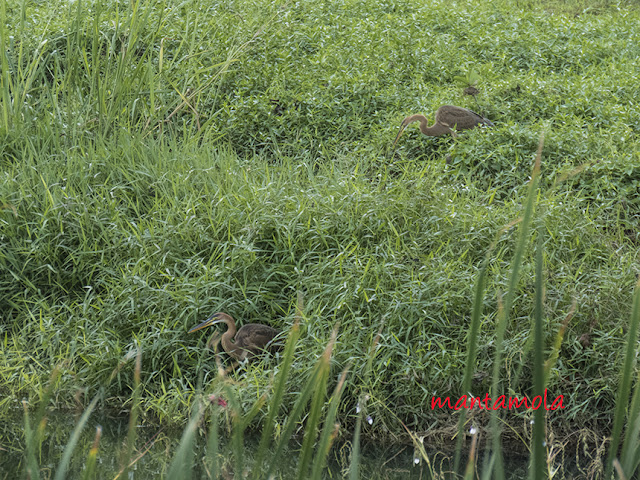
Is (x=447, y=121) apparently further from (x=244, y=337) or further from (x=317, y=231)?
(x=244, y=337)

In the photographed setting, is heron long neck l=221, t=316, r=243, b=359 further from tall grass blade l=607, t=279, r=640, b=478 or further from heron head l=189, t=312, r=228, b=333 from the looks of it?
tall grass blade l=607, t=279, r=640, b=478

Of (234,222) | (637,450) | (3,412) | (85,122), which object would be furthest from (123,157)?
(637,450)

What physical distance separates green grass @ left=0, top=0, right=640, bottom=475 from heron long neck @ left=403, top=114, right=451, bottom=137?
0.07 m

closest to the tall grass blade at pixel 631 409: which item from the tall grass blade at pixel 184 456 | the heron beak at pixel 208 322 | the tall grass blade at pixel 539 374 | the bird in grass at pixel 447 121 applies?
the tall grass blade at pixel 539 374

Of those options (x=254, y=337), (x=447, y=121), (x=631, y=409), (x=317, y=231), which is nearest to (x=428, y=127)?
(x=447, y=121)

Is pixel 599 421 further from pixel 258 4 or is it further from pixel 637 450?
pixel 258 4

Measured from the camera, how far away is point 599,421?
2592 mm

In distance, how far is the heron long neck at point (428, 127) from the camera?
405cm

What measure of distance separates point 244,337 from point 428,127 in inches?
75.9

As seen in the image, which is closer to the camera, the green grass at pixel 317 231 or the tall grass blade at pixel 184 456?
the tall grass blade at pixel 184 456

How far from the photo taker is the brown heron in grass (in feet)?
9.22

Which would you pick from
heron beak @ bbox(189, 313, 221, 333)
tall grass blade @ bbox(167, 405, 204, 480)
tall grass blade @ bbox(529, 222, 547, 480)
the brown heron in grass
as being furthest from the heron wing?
tall grass blade @ bbox(529, 222, 547, 480)

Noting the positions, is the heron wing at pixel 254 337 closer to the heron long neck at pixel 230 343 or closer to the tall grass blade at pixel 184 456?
the heron long neck at pixel 230 343

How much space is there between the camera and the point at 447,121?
13.5 feet
